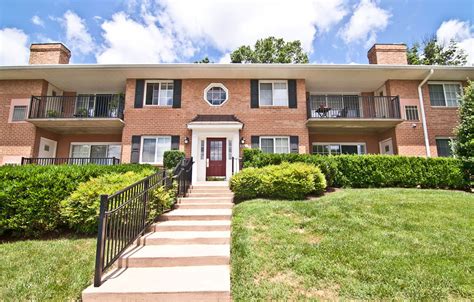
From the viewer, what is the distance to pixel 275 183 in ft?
24.0

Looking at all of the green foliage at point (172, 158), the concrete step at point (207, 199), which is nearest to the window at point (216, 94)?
the green foliage at point (172, 158)

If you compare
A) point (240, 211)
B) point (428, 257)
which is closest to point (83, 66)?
point (240, 211)

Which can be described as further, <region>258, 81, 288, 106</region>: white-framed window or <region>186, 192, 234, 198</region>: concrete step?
<region>258, 81, 288, 106</region>: white-framed window

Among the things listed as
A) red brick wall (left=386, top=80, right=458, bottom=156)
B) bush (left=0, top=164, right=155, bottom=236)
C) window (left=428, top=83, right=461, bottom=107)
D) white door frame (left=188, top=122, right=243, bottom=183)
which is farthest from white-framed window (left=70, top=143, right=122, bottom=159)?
window (left=428, top=83, right=461, bottom=107)

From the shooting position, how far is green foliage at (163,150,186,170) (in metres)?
10.7

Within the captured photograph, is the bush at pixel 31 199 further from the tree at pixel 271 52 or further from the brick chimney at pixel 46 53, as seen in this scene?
the tree at pixel 271 52

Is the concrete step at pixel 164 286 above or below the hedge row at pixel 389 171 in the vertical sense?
below

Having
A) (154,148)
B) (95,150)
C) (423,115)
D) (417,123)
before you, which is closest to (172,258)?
(154,148)

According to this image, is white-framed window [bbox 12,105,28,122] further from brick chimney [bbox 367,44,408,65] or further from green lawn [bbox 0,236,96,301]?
→ brick chimney [bbox 367,44,408,65]

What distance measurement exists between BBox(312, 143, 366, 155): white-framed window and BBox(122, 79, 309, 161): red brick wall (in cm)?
190

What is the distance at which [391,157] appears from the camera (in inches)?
379

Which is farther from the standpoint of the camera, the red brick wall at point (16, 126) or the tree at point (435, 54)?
the tree at point (435, 54)

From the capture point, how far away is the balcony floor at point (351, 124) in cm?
1178

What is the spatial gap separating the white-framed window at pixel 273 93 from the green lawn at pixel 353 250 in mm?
7298
